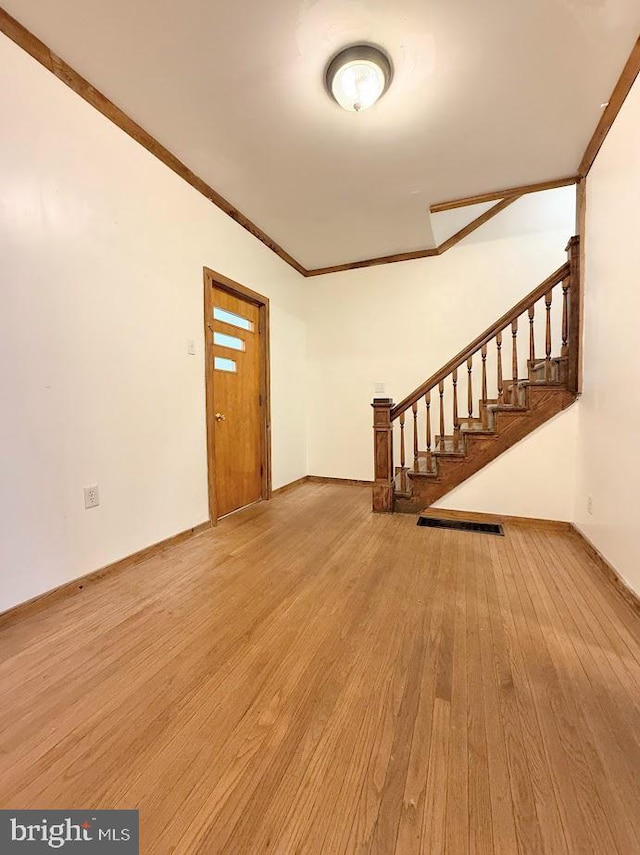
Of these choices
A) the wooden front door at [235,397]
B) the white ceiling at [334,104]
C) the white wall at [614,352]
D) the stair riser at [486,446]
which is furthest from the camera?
the wooden front door at [235,397]

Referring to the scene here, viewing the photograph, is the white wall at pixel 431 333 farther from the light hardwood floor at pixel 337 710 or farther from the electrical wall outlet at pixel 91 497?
the electrical wall outlet at pixel 91 497

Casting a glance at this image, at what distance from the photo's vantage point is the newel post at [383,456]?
3.24 meters

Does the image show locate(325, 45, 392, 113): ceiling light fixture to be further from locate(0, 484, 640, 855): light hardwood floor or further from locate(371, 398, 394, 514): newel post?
locate(0, 484, 640, 855): light hardwood floor

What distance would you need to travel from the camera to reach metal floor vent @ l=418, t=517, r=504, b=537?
9.16 ft

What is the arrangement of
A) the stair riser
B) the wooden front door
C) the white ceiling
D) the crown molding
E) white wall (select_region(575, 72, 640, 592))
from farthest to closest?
the crown molding < the wooden front door < the stair riser < white wall (select_region(575, 72, 640, 592)) < the white ceiling

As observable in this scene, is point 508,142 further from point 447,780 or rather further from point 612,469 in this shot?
point 447,780

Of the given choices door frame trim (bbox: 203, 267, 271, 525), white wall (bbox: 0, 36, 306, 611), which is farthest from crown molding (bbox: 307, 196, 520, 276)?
white wall (bbox: 0, 36, 306, 611)

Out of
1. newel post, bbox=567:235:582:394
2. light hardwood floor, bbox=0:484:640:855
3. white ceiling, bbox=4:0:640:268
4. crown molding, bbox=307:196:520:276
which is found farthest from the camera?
crown molding, bbox=307:196:520:276

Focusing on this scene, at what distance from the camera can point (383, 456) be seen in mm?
3254

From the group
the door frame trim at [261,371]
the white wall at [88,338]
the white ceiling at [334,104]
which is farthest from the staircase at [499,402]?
the white wall at [88,338]

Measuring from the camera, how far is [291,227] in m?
3.49

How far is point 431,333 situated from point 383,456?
1.70 m

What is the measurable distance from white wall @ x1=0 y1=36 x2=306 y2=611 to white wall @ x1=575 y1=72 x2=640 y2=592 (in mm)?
2719

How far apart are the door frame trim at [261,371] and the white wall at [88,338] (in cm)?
7
